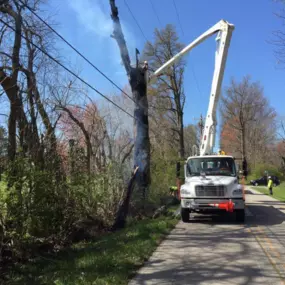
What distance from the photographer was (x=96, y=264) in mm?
6812

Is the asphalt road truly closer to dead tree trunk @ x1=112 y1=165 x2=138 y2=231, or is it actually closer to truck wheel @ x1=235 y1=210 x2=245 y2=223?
truck wheel @ x1=235 y1=210 x2=245 y2=223

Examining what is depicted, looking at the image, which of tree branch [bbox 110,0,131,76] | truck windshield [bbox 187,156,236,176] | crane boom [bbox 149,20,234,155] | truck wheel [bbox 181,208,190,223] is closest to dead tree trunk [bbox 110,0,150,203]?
tree branch [bbox 110,0,131,76]

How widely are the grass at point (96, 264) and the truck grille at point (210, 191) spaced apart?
2972 millimetres

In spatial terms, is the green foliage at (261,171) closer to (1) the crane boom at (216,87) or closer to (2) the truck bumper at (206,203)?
(1) the crane boom at (216,87)

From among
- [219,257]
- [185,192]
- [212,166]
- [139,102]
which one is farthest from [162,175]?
[219,257]

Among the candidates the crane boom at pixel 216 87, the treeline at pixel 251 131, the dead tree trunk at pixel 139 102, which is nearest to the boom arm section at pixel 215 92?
the crane boom at pixel 216 87

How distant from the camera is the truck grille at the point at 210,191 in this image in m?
12.5

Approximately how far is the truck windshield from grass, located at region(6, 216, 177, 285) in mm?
4303

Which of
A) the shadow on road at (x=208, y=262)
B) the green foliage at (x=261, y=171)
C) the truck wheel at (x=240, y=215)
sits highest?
the green foliage at (x=261, y=171)

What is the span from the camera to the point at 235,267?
6.77 metres

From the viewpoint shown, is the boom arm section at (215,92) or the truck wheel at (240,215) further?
the boom arm section at (215,92)

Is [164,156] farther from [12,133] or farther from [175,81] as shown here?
[12,133]

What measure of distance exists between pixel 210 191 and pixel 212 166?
1.54m

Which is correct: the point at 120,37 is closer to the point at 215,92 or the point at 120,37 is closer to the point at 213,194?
the point at 215,92
